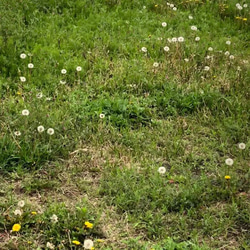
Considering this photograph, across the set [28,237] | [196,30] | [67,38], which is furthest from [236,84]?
[28,237]

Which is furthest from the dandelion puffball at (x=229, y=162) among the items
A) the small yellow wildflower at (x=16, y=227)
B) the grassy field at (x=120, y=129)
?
the small yellow wildflower at (x=16, y=227)

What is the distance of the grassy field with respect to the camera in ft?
12.0

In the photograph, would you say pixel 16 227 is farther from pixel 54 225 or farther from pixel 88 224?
pixel 88 224

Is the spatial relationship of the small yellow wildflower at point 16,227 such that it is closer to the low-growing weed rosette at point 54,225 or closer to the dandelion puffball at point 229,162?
the low-growing weed rosette at point 54,225

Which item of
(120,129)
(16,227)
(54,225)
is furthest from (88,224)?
(120,129)

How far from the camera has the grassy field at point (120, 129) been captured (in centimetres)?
366

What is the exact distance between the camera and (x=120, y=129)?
487cm

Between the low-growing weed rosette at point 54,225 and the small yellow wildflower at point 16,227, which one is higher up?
the small yellow wildflower at point 16,227

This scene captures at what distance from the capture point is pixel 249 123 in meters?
5.12

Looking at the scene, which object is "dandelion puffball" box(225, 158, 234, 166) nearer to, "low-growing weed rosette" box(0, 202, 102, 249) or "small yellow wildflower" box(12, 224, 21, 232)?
"low-growing weed rosette" box(0, 202, 102, 249)

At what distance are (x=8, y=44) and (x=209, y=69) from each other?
2748 millimetres

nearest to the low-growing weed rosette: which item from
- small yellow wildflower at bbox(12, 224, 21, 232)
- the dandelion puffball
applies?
small yellow wildflower at bbox(12, 224, 21, 232)

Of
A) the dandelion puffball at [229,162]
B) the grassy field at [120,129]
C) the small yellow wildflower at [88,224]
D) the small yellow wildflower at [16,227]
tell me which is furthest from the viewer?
the dandelion puffball at [229,162]

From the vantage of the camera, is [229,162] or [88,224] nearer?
[88,224]
